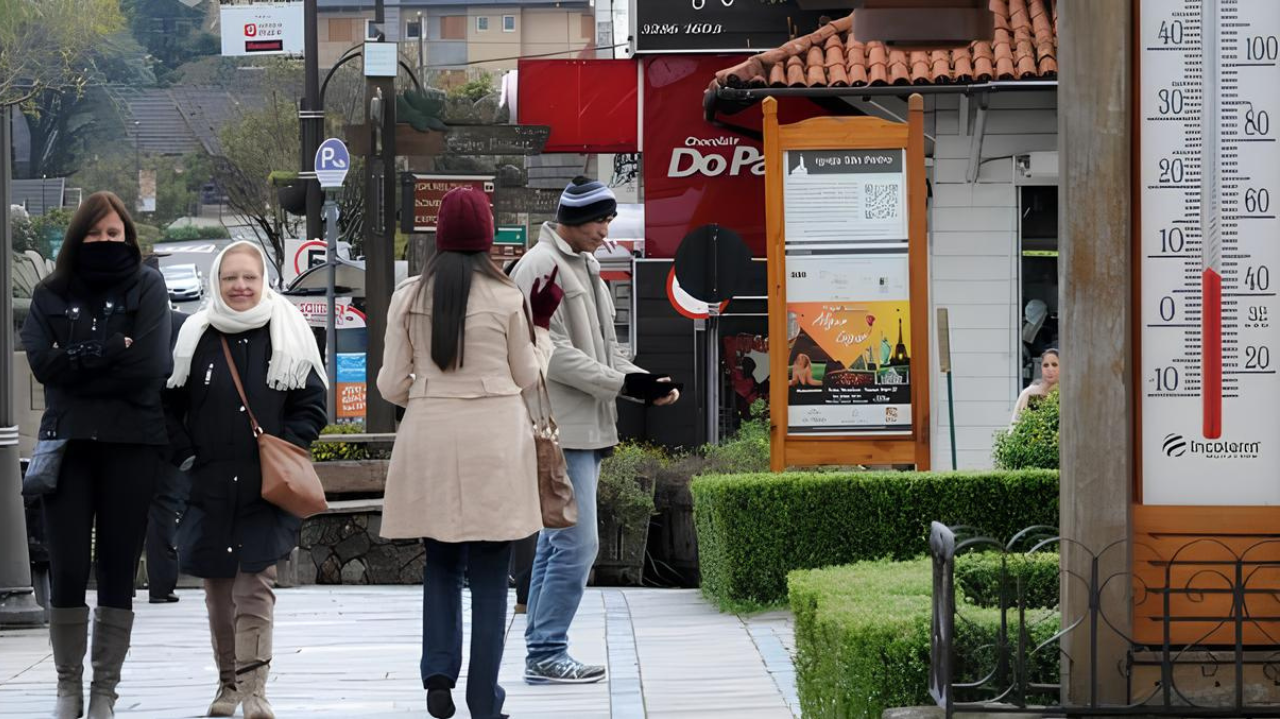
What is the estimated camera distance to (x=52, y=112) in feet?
240

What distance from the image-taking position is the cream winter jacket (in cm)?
762

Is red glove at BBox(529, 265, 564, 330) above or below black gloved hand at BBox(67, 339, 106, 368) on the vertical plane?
above

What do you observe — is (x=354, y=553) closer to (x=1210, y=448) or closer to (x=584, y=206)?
(x=584, y=206)

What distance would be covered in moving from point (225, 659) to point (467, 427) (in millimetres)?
1515

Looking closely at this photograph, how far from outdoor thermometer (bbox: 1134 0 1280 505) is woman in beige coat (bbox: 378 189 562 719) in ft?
7.75

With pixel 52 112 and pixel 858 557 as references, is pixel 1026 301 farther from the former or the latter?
pixel 52 112

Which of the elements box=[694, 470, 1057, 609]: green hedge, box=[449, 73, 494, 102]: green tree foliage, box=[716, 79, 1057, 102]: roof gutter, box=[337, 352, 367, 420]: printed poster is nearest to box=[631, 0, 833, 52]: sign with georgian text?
box=[716, 79, 1057, 102]: roof gutter

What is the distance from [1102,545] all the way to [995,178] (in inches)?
468

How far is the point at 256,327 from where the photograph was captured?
7176mm

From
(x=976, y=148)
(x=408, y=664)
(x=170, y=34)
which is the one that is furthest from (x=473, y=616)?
(x=170, y=34)

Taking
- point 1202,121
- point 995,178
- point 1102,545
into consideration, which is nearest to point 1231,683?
point 1102,545

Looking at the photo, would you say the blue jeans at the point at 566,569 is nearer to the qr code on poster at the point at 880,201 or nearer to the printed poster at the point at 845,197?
the printed poster at the point at 845,197

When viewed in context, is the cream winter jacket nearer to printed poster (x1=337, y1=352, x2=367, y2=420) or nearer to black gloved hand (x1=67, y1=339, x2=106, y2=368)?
black gloved hand (x1=67, y1=339, x2=106, y2=368)

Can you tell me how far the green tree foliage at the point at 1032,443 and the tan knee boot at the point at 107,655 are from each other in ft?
15.5
